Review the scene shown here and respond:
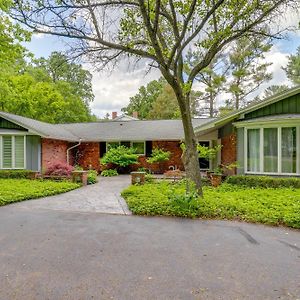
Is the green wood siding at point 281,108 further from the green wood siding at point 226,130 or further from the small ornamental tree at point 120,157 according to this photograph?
the small ornamental tree at point 120,157

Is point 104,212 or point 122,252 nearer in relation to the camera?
point 122,252

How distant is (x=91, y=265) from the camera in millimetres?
4062

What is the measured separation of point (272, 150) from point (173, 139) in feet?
22.2

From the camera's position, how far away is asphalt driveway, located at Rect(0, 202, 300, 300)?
3.35 meters

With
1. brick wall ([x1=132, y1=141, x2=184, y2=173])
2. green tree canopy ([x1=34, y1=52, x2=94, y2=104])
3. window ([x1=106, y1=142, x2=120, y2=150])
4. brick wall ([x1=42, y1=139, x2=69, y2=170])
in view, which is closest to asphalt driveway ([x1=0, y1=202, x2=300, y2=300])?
brick wall ([x1=42, y1=139, x2=69, y2=170])

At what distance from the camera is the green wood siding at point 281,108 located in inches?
446

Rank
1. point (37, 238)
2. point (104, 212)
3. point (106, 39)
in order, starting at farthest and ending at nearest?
point (106, 39), point (104, 212), point (37, 238)

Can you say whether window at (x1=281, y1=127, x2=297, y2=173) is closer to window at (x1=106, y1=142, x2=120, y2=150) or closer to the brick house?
the brick house

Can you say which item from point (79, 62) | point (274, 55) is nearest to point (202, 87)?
point (274, 55)

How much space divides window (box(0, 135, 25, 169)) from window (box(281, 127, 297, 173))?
1341 centimetres

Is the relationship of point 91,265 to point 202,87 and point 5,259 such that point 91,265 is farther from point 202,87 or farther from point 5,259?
point 202,87

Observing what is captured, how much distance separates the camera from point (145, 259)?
14.2 feet

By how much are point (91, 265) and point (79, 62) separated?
283 inches

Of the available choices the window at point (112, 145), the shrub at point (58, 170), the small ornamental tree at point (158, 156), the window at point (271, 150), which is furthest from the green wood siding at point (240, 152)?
the window at point (112, 145)
